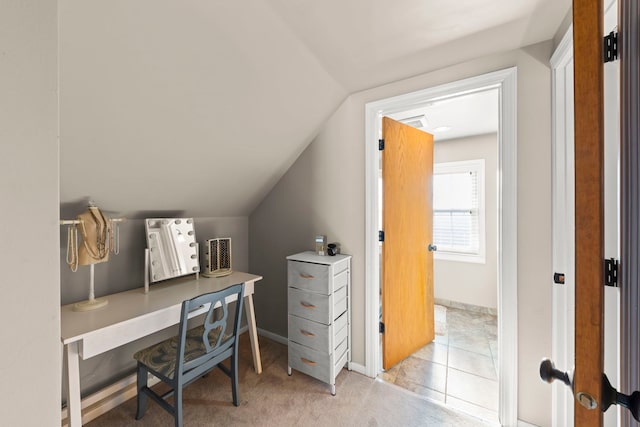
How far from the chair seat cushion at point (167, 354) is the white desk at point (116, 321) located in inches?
7.8

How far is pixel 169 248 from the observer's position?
6.33 feet

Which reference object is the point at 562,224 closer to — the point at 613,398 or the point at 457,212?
the point at 613,398

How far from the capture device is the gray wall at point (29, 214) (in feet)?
1.66

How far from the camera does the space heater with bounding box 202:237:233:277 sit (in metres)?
2.18

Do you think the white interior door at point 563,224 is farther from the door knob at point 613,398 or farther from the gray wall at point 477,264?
the gray wall at point 477,264

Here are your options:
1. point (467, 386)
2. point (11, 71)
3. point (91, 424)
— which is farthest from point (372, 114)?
point (91, 424)

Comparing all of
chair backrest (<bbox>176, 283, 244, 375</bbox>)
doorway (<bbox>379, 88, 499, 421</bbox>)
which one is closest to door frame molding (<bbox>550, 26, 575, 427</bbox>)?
doorway (<bbox>379, 88, 499, 421</bbox>)

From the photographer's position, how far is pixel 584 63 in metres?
0.61

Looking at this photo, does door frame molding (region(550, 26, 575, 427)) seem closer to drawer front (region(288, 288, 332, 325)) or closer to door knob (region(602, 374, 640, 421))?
door knob (region(602, 374, 640, 421))

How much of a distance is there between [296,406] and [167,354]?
92cm

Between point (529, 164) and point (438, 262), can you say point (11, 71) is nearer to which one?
point (529, 164)

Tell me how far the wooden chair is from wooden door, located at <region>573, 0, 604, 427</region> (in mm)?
1541

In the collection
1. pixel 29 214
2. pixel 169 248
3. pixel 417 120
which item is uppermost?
pixel 417 120

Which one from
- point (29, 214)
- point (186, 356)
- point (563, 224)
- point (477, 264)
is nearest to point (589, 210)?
point (563, 224)
